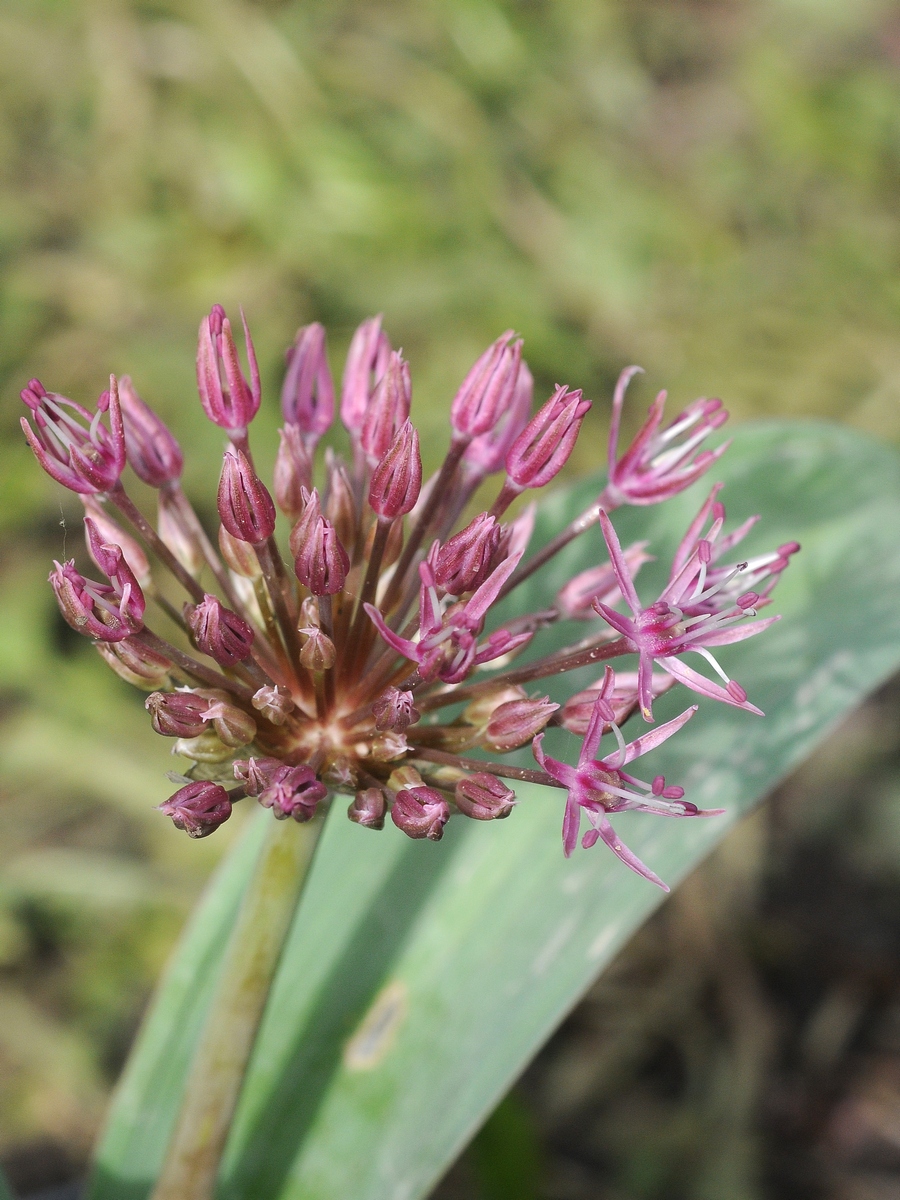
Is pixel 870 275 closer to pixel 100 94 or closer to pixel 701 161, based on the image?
pixel 701 161

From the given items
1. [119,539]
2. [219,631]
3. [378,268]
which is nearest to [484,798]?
[219,631]

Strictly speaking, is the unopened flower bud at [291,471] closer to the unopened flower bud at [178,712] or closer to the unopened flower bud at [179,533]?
the unopened flower bud at [179,533]

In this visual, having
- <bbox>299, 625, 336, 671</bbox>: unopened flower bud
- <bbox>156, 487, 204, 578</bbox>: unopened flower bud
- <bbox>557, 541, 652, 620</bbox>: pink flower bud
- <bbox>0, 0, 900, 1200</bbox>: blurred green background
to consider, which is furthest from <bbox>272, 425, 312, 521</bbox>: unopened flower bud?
<bbox>0, 0, 900, 1200</bbox>: blurred green background

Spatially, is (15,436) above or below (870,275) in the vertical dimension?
below

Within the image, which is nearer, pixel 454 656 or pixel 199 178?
pixel 454 656

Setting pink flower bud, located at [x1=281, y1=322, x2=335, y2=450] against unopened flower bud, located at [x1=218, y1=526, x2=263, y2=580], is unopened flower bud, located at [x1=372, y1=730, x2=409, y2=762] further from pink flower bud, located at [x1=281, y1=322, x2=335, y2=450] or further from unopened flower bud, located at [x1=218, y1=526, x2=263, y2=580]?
pink flower bud, located at [x1=281, y1=322, x2=335, y2=450]

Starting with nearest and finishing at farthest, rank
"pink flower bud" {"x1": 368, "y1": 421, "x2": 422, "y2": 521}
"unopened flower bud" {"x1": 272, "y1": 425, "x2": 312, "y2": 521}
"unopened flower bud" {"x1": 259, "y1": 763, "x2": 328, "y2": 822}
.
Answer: "unopened flower bud" {"x1": 259, "y1": 763, "x2": 328, "y2": 822}
"pink flower bud" {"x1": 368, "y1": 421, "x2": 422, "y2": 521}
"unopened flower bud" {"x1": 272, "y1": 425, "x2": 312, "y2": 521}

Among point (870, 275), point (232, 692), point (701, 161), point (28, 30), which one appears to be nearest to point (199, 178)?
point (28, 30)

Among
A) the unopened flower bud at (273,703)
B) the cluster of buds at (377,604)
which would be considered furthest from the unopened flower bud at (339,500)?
the unopened flower bud at (273,703)
